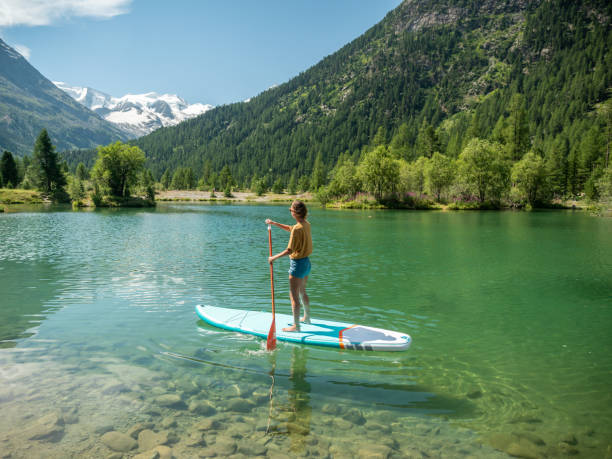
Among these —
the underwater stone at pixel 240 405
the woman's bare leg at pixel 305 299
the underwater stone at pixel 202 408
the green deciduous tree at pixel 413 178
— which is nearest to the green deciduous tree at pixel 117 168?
the green deciduous tree at pixel 413 178

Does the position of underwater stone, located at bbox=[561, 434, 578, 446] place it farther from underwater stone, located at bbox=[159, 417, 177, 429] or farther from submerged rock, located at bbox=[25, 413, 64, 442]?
submerged rock, located at bbox=[25, 413, 64, 442]

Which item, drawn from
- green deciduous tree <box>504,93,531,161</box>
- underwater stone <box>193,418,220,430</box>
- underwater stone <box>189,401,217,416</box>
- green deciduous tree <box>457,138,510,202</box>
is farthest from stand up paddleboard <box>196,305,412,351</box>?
green deciduous tree <box>504,93,531,161</box>

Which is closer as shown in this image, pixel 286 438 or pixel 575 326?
pixel 286 438

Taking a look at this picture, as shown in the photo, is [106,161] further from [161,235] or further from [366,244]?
[366,244]

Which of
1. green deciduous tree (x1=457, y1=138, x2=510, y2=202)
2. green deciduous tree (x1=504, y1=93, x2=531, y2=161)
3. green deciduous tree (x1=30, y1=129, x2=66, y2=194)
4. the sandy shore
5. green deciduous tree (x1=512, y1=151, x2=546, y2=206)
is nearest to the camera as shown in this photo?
green deciduous tree (x1=512, y1=151, x2=546, y2=206)

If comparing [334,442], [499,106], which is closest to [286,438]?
[334,442]

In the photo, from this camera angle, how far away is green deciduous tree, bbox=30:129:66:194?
321ft

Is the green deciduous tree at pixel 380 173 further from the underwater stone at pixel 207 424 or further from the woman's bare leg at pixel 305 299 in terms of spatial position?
the underwater stone at pixel 207 424

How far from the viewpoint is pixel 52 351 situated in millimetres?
8844

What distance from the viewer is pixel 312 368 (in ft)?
26.6

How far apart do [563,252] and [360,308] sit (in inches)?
799

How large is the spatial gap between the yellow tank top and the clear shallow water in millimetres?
2411

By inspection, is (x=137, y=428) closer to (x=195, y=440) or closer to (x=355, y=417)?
(x=195, y=440)

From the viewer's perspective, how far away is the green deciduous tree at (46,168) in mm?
97750
